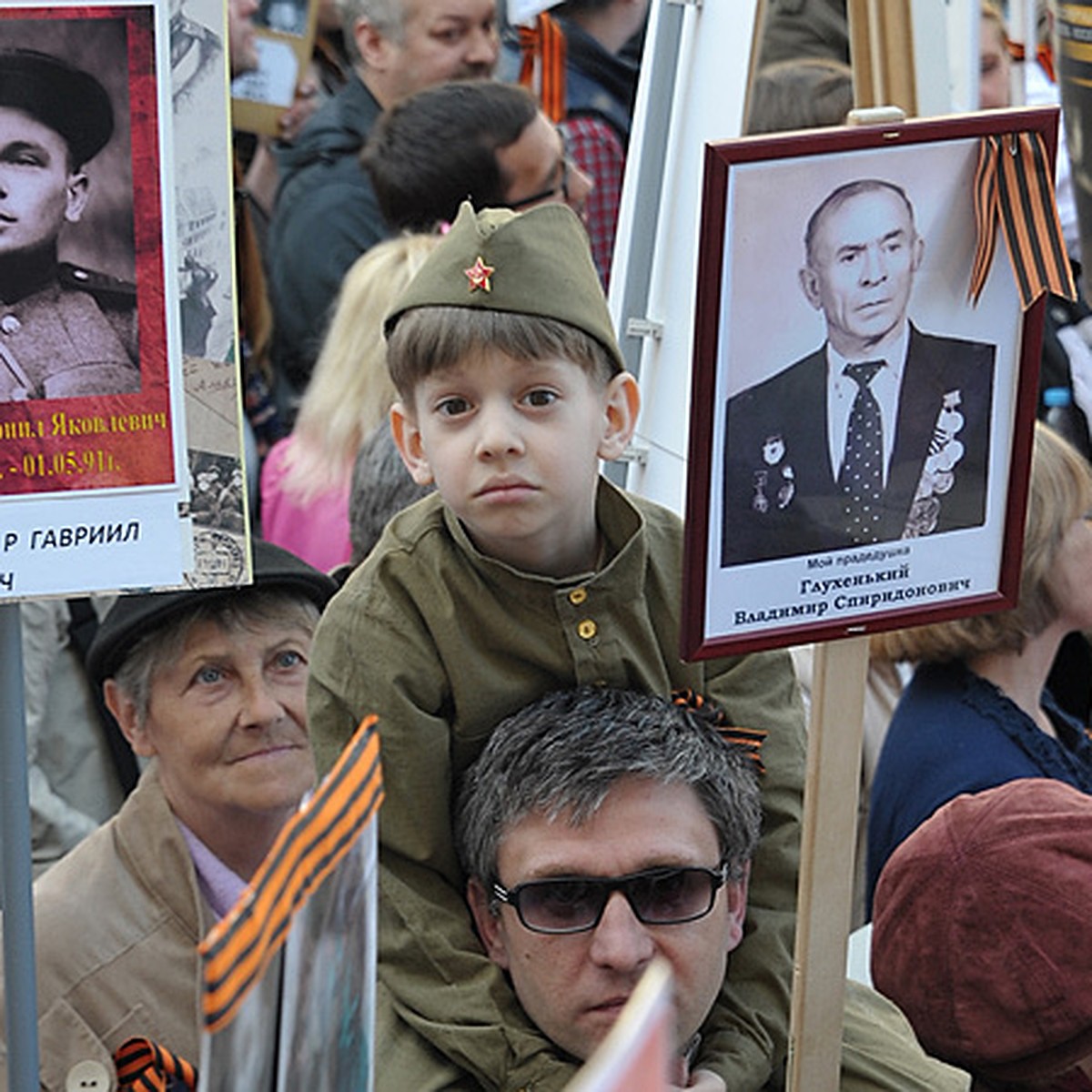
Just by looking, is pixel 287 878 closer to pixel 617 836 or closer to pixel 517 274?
pixel 617 836

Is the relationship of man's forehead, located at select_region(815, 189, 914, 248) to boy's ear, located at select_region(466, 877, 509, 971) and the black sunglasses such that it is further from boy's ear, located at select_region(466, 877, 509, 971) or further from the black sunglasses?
boy's ear, located at select_region(466, 877, 509, 971)

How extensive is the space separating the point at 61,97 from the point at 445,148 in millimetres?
2486

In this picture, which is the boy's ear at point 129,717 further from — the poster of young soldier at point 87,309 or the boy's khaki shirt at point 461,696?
the poster of young soldier at point 87,309

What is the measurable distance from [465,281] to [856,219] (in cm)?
45

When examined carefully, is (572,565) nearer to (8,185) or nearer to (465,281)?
(465,281)

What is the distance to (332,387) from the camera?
3.64 m

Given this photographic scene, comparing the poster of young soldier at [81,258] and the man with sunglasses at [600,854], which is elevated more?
the poster of young soldier at [81,258]

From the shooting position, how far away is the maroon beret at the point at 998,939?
6.18 ft

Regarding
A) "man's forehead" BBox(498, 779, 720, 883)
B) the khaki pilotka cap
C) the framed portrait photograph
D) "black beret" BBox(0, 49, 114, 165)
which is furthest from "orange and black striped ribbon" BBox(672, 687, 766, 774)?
"black beret" BBox(0, 49, 114, 165)

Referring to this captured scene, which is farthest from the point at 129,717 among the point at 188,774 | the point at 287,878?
the point at 287,878

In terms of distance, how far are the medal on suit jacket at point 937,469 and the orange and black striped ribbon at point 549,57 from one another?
3.32 m

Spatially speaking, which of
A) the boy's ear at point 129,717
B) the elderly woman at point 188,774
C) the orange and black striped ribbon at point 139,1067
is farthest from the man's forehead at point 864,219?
the boy's ear at point 129,717

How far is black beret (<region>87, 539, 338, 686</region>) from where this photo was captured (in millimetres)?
2564

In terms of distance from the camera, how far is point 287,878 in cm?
113
